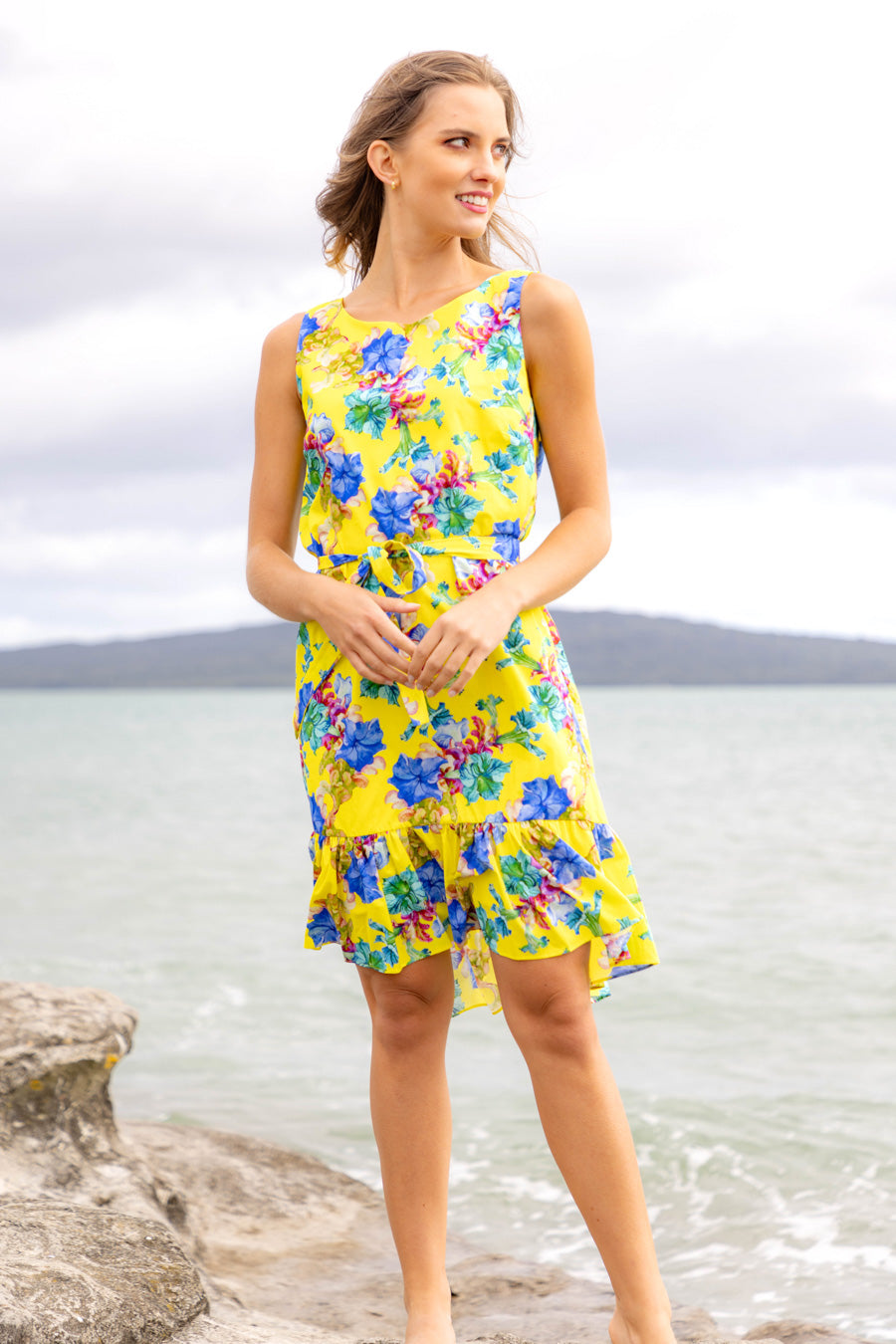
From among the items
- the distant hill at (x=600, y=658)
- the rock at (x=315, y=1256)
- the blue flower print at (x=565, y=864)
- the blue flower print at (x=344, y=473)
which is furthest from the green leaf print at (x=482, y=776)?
the distant hill at (x=600, y=658)

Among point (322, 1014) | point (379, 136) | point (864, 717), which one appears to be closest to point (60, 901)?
point (322, 1014)

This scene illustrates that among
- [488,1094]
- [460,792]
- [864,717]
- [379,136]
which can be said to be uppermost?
[864,717]

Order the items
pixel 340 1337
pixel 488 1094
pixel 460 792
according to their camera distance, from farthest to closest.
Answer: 1. pixel 488 1094
2. pixel 340 1337
3. pixel 460 792

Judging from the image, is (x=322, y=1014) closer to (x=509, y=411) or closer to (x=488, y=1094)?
(x=488, y=1094)

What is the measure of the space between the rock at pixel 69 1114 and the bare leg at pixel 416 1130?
109 cm

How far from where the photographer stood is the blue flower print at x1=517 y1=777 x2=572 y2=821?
195 centimetres

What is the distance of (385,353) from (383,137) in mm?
386

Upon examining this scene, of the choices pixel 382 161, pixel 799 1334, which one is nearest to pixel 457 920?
pixel 382 161

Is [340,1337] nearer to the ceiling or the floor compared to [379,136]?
nearer to the floor

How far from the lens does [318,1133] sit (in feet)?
16.0

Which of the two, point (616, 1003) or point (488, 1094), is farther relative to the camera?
point (616, 1003)

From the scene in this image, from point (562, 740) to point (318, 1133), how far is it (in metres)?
3.40

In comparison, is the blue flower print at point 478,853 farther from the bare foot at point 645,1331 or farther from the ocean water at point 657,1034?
the ocean water at point 657,1034

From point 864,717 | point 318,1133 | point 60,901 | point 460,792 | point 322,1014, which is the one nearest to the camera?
point 460,792
